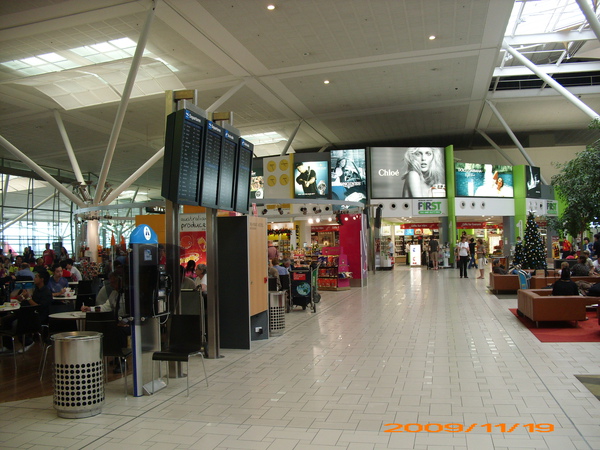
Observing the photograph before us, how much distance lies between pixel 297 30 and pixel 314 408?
468 inches

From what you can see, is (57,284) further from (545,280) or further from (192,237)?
(545,280)

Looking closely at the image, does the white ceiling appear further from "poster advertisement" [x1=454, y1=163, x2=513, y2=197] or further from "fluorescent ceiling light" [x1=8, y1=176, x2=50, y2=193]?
"poster advertisement" [x1=454, y1=163, x2=513, y2=197]

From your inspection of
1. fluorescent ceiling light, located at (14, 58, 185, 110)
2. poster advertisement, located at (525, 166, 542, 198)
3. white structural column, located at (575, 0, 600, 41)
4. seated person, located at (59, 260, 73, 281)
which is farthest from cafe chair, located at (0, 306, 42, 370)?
poster advertisement, located at (525, 166, 542, 198)

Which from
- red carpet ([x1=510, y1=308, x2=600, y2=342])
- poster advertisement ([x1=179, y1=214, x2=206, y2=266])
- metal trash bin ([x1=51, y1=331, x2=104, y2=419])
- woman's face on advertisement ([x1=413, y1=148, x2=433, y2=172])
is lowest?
red carpet ([x1=510, y1=308, x2=600, y2=342])

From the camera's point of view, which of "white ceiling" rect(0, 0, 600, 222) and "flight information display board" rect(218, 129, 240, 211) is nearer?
"flight information display board" rect(218, 129, 240, 211)

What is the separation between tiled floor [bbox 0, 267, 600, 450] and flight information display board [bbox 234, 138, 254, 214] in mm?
2165

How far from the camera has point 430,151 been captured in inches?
1025

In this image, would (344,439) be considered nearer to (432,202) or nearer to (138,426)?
(138,426)

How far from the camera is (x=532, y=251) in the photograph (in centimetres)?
1470

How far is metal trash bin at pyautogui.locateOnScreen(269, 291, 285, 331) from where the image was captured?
28.7 feet

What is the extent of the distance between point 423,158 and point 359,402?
22.3 metres

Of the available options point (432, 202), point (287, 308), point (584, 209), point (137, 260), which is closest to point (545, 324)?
point (584, 209)

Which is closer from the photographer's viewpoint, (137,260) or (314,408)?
(314,408)
